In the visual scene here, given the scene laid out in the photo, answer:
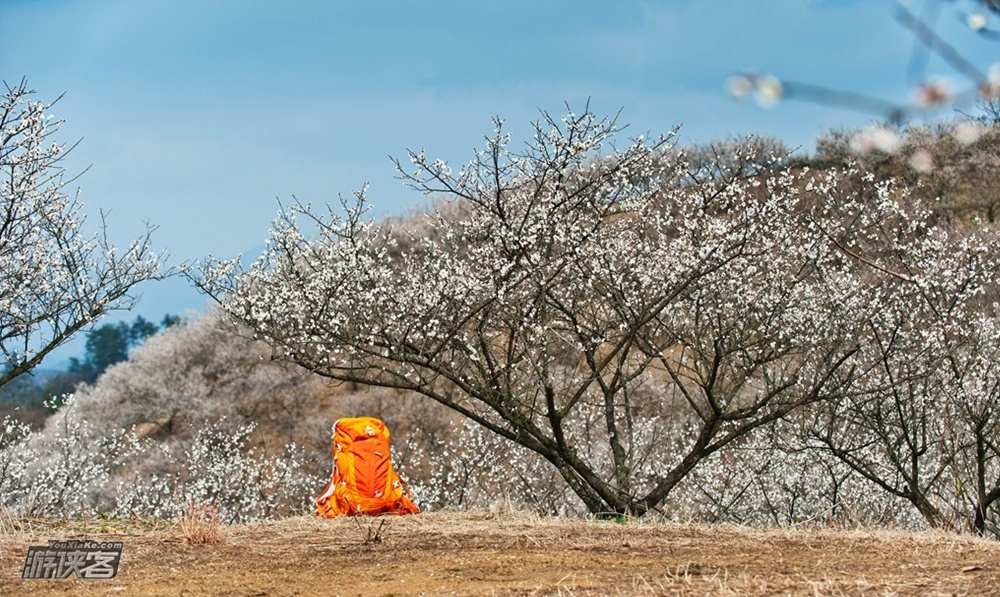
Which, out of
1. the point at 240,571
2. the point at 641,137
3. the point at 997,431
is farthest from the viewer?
the point at 997,431

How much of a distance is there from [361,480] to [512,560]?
3.91 meters

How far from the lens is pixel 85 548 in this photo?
17.4ft

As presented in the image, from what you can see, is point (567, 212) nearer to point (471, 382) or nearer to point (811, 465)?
point (471, 382)

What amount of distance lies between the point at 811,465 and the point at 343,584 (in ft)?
38.8

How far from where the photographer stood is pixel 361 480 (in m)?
8.97

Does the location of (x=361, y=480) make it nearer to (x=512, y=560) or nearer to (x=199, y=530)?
(x=199, y=530)

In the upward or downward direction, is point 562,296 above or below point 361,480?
above

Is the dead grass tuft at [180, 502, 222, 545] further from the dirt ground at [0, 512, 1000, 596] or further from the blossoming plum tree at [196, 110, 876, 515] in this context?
the blossoming plum tree at [196, 110, 876, 515]

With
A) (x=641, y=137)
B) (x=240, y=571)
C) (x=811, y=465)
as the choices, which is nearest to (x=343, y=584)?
(x=240, y=571)

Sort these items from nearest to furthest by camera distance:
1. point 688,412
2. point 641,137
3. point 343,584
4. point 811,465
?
point 343,584, point 641,137, point 811,465, point 688,412

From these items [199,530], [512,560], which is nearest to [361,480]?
[199,530]

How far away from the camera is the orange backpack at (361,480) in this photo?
8859 mm

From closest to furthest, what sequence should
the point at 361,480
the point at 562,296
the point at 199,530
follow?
the point at 199,530
the point at 361,480
the point at 562,296

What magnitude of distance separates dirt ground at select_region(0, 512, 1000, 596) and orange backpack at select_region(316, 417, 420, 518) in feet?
4.87
